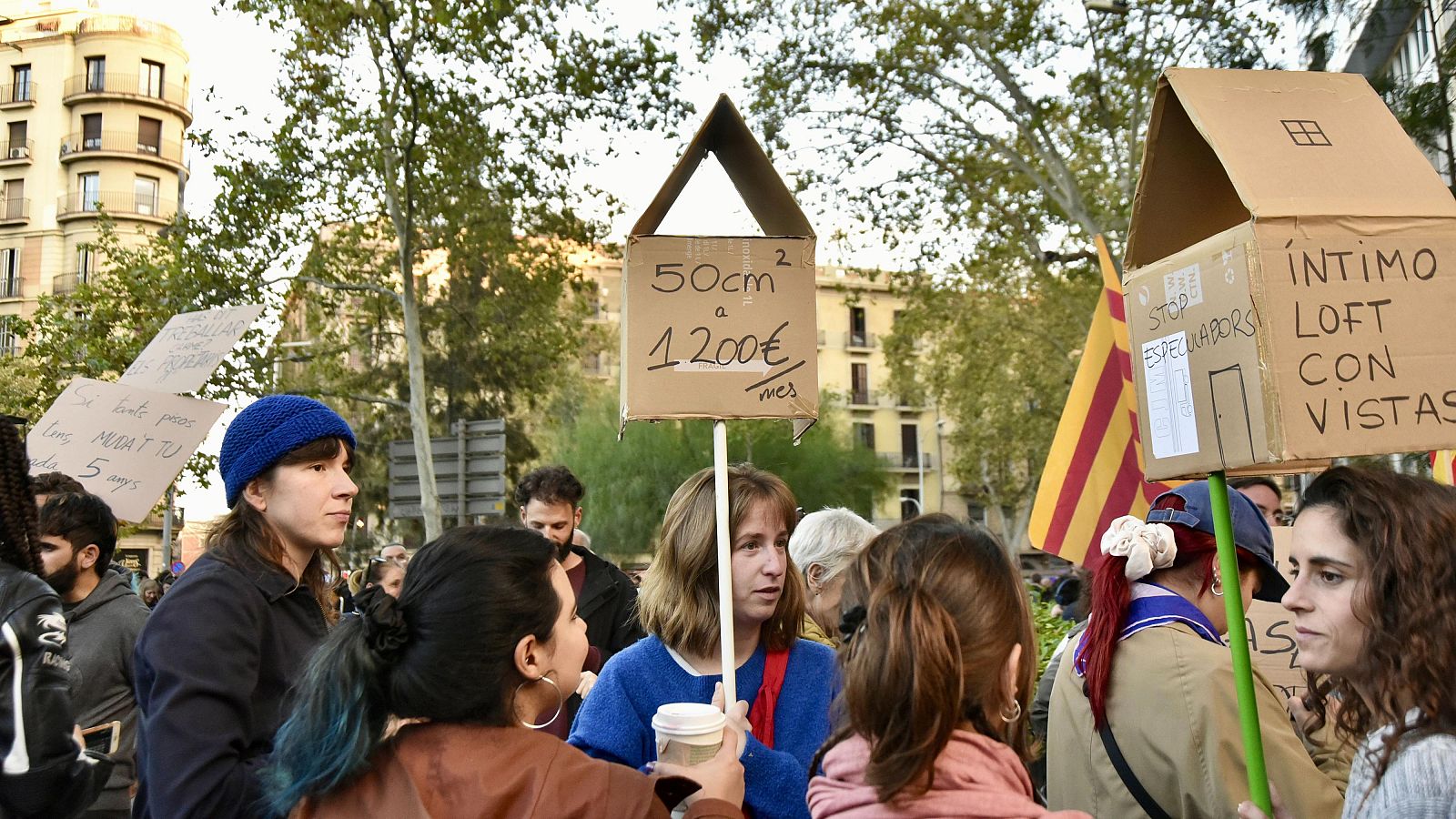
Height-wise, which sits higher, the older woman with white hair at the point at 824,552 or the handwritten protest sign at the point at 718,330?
the handwritten protest sign at the point at 718,330

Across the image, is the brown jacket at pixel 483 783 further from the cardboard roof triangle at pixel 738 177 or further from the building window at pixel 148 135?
the building window at pixel 148 135

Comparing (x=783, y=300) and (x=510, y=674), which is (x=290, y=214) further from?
(x=510, y=674)

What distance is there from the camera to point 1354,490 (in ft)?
6.96

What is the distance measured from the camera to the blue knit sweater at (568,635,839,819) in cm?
294

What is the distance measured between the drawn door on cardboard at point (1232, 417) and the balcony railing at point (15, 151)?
48.4 metres

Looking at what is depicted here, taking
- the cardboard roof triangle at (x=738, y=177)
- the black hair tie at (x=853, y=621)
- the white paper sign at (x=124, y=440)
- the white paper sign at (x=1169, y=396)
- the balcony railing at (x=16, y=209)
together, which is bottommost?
the black hair tie at (x=853, y=621)

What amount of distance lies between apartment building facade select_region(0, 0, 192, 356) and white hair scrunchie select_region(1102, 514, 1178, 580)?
1731 inches

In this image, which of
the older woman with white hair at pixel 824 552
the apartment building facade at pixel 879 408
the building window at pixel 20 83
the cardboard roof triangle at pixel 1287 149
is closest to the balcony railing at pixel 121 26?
the building window at pixel 20 83

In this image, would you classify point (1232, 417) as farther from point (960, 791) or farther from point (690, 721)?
point (690, 721)

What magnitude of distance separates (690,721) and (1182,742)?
1.08 meters

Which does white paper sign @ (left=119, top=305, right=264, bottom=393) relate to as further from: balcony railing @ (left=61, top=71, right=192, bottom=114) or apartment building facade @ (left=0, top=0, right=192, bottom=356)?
balcony railing @ (left=61, top=71, right=192, bottom=114)

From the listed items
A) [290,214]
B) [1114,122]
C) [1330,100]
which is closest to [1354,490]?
[1330,100]

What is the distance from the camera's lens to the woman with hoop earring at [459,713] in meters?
1.92

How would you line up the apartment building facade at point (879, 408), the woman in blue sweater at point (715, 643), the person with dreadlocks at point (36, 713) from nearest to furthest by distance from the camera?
the person with dreadlocks at point (36, 713), the woman in blue sweater at point (715, 643), the apartment building facade at point (879, 408)
